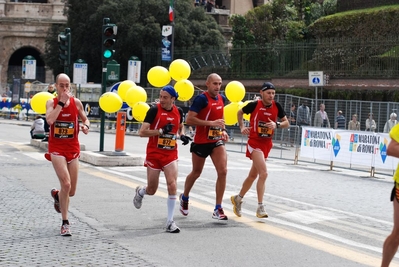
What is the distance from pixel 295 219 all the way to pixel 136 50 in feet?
147

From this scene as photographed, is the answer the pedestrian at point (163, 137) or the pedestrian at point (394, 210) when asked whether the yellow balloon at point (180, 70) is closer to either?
the pedestrian at point (163, 137)

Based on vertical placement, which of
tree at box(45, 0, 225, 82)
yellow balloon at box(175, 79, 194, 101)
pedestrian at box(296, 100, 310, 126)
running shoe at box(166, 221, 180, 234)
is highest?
tree at box(45, 0, 225, 82)

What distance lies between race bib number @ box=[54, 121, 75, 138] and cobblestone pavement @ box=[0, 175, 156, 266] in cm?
117

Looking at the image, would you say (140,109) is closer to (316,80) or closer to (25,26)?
(316,80)

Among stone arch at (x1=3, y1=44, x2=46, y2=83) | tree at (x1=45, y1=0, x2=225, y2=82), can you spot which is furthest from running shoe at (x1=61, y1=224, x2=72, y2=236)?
stone arch at (x1=3, y1=44, x2=46, y2=83)

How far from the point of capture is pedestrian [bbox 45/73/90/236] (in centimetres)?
1013

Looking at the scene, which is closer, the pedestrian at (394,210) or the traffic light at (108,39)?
the pedestrian at (394,210)

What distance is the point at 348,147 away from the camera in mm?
22078

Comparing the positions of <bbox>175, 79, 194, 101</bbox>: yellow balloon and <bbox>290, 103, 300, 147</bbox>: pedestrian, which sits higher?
<bbox>175, 79, 194, 101</bbox>: yellow balloon

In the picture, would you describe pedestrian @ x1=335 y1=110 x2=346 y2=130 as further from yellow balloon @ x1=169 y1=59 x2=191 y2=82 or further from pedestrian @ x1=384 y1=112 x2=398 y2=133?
yellow balloon @ x1=169 y1=59 x2=191 y2=82

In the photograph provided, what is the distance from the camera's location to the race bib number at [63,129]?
10.3 meters

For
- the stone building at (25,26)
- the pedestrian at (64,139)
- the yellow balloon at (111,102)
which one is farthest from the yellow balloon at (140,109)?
the stone building at (25,26)

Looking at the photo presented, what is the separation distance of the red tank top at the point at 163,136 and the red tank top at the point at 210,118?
2.46 ft

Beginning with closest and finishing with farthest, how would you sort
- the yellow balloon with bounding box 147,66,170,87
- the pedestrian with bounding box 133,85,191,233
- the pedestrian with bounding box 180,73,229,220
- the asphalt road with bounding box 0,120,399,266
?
the asphalt road with bounding box 0,120,399,266, the pedestrian with bounding box 133,85,191,233, the pedestrian with bounding box 180,73,229,220, the yellow balloon with bounding box 147,66,170,87
